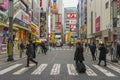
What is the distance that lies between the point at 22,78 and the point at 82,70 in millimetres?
4305

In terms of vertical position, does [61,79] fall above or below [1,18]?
below

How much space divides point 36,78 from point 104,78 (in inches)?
124

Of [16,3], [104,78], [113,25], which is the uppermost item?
[16,3]

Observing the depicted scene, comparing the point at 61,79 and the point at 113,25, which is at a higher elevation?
the point at 113,25

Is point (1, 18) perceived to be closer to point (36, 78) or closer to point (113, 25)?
point (113, 25)

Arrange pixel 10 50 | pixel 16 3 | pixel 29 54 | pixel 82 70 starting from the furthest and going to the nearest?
pixel 16 3, pixel 10 50, pixel 29 54, pixel 82 70

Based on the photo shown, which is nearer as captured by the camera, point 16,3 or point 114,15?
point 114,15

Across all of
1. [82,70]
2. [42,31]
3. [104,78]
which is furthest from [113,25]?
[42,31]

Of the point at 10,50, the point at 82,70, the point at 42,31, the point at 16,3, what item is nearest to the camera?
the point at 82,70

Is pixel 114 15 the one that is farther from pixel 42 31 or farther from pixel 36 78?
pixel 42 31

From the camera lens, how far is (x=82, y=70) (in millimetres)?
18719

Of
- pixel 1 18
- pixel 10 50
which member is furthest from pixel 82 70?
pixel 1 18

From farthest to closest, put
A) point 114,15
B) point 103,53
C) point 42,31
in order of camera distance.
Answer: point 42,31 < point 114,15 < point 103,53

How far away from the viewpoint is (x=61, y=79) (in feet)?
49.7
